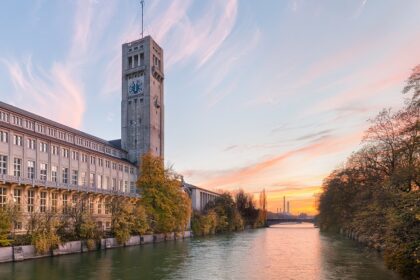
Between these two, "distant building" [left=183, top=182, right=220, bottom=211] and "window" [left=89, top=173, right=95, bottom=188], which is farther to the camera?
"distant building" [left=183, top=182, right=220, bottom=211]

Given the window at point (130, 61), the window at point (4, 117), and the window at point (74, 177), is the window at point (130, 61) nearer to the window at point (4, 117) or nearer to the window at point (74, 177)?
the window at point (74, 177)

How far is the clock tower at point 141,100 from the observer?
113m

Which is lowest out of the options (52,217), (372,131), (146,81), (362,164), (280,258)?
(280,258)

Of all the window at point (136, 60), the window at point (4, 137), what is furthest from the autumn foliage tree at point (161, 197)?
the window at point (136, 60)

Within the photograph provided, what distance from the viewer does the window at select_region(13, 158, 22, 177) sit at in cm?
6406

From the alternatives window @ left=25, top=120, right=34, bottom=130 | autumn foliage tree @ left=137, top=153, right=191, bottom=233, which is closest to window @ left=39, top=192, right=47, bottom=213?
window @ left=25, top=120, right=34, bottom=130

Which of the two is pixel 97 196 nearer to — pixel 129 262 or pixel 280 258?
pixel 129 262

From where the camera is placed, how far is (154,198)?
80.1 meters

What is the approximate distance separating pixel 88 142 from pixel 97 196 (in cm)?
1773

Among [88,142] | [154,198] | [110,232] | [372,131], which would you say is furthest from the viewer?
[88,142]

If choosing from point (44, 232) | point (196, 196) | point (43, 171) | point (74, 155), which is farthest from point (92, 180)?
point (196, 196)

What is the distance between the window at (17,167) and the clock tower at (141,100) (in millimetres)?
46462

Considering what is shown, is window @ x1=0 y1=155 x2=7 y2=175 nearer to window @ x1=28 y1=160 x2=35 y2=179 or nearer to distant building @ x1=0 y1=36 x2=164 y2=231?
distant building @ x1=0 y1=36 x2=164 y2=231

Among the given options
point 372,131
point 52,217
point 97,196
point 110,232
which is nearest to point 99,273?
point 52,217
